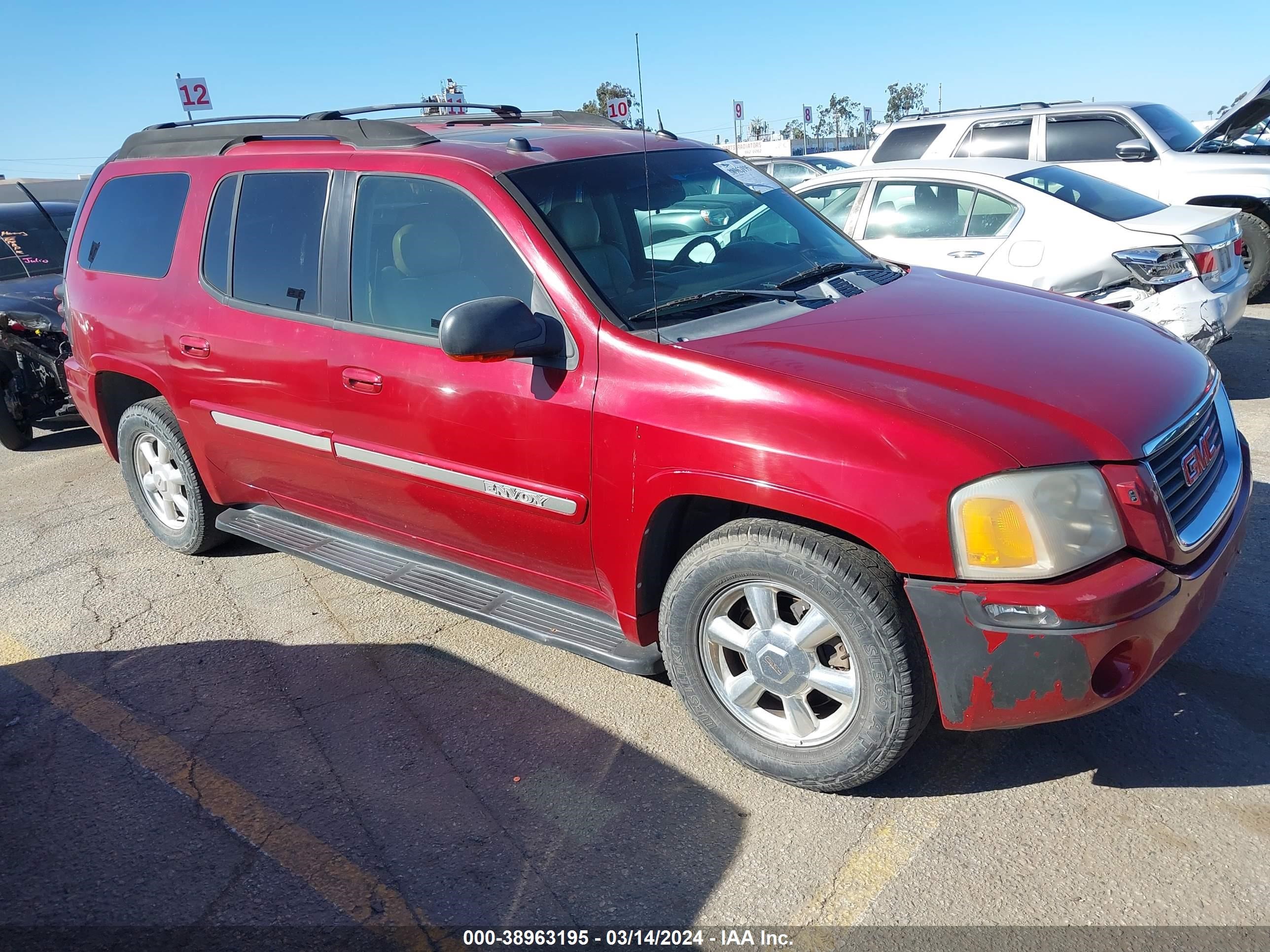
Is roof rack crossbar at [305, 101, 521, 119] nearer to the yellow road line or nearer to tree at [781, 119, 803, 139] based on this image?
the yellow road line

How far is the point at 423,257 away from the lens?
349 centimetres

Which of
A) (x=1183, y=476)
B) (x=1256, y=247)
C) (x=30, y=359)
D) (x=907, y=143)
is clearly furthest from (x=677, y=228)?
(x=907, y=143)

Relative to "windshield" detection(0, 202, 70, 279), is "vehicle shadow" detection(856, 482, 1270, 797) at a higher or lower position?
lower

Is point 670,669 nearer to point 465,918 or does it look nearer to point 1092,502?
point 465,918

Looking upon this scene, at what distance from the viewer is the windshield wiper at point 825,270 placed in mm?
3498

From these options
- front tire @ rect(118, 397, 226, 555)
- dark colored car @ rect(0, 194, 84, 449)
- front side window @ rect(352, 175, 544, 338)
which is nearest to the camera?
front side window @ rect(352, 175, 544, 338)

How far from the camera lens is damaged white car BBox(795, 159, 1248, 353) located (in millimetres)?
6129

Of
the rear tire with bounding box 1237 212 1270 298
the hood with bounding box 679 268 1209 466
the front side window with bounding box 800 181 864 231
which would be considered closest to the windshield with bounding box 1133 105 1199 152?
the rear tire with bounding box 1237 212 1270 298

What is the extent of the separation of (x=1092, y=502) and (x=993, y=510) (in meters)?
0.25

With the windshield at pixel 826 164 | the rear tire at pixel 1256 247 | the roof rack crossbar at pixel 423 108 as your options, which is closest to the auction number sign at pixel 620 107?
the roof rack crossbar at pixel 423 108

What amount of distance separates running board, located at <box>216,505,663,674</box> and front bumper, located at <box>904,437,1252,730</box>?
3.09 ft

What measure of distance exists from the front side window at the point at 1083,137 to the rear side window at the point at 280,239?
8400 millimetres

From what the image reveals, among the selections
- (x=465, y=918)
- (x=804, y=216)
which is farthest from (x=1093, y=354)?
A: (x=465, y=918)

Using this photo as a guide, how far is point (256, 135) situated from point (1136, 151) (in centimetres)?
828
